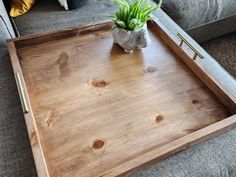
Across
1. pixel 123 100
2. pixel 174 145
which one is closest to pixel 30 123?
pixel 123 100

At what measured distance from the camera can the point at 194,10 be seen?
1.41 m

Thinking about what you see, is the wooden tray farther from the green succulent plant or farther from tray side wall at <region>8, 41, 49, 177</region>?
the green succulent plant

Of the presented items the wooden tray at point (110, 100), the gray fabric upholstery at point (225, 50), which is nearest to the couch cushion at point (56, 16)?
the wooden tray at point (110, 100)

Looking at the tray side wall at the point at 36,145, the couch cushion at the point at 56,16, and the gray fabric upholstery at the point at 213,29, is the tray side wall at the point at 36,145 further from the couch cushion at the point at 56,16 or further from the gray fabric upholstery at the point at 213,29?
the gray fabric upholstery at the point at 213,29

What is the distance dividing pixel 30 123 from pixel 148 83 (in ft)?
1.39

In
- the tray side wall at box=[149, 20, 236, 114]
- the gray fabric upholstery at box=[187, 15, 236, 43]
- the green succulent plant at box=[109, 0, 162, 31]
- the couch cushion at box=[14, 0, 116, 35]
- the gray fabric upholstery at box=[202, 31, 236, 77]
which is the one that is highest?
the green succulent plant at box=[109, 0, 162, 31]

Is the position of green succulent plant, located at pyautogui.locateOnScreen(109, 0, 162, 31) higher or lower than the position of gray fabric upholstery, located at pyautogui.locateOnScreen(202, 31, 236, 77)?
higher

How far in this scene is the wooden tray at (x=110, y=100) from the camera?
0.66m

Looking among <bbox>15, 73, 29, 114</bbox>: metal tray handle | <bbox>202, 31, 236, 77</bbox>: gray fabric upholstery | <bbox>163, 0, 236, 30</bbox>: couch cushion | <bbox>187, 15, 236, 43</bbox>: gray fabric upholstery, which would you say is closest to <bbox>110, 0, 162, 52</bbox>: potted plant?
<bbox>15, 73, 29, 114</bbox>: metal tray handle

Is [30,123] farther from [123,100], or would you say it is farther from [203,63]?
[203,63]

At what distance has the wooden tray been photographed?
25.9 inches

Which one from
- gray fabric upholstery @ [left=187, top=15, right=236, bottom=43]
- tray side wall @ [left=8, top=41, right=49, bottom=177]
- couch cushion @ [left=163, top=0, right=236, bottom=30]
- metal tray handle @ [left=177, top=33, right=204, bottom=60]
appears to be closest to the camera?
tray side wall @ [left=8, top=41, right=49, bottom=177]

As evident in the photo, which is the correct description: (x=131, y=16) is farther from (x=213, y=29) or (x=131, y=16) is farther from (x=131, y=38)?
(x=213, y=29)

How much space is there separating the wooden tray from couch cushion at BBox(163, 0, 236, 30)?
435mm
